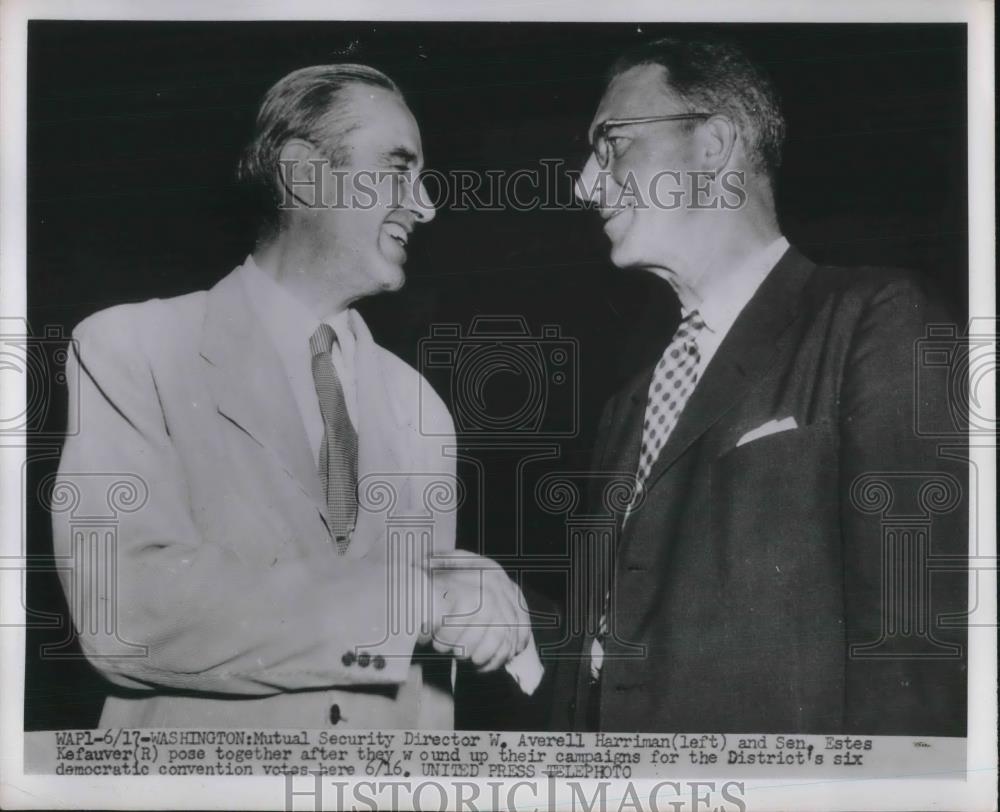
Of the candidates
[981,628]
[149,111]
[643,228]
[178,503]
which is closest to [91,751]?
[178,503]

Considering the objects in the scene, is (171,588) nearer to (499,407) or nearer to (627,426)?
(499,407)

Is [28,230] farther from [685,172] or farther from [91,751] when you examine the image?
[685,172]

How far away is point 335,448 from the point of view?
320 cm

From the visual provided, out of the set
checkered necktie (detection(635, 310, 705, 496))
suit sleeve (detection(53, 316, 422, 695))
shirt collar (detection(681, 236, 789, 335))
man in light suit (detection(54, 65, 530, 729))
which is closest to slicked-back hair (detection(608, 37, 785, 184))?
shirt collar (detection(681, 236, 789, 335))

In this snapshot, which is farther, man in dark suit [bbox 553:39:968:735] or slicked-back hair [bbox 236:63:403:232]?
slicked-back hair [bbox 236:63:403:232]

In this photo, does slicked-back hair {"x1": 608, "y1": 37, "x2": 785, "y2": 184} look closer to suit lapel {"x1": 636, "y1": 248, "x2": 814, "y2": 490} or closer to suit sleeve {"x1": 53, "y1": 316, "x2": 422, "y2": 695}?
suit lapel {"x1": 636, "y1": 248, "x2": 814, "y2": 490}

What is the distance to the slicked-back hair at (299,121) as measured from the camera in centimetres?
324

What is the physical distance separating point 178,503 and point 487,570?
87cm

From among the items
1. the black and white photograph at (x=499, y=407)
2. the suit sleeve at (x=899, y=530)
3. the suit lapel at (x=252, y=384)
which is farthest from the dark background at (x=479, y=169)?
the suit sleeve at (x=899, y=530)

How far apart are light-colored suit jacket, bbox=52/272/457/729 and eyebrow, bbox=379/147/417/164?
0.51 meters

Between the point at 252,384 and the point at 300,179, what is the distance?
0.59 m

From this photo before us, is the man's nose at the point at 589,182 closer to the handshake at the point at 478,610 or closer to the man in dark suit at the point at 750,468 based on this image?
the man in dark suit at the point at 750,468

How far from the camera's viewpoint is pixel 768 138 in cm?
322

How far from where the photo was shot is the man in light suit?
314 cm
